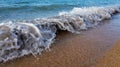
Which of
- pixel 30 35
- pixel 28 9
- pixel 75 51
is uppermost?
pixel 30 35

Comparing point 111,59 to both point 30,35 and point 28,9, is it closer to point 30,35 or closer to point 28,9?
point 30,35

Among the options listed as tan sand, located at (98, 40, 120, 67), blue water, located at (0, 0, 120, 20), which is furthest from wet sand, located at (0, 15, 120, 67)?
blue water, located at (0, 0, 120, 20)

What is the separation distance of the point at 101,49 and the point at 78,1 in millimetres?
9800

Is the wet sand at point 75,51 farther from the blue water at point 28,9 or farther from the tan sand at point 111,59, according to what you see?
the blue water at point 28,9

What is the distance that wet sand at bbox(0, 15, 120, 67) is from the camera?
2.93 m

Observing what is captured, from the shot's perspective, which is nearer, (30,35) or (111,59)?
(111,59)

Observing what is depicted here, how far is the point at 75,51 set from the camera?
11.1ft

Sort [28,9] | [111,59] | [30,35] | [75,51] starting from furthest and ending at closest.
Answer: [28,9], [30,35], [75,51], [111,59]

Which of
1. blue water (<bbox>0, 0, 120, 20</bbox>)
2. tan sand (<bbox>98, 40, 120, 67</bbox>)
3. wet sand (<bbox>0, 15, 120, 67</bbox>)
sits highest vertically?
tan sand (<bbox>98, 40, 120, 67</bbox>)

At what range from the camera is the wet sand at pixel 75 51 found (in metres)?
2.93

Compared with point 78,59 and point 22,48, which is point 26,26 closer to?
point 22,48

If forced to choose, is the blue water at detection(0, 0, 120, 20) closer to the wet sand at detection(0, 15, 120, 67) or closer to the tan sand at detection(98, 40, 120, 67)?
the wet sand at detection(0, 15, 120, 67)

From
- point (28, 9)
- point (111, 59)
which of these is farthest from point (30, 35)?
point (28, 9)

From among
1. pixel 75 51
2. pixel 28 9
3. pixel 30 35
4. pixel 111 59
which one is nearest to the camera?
pixel 111 59
